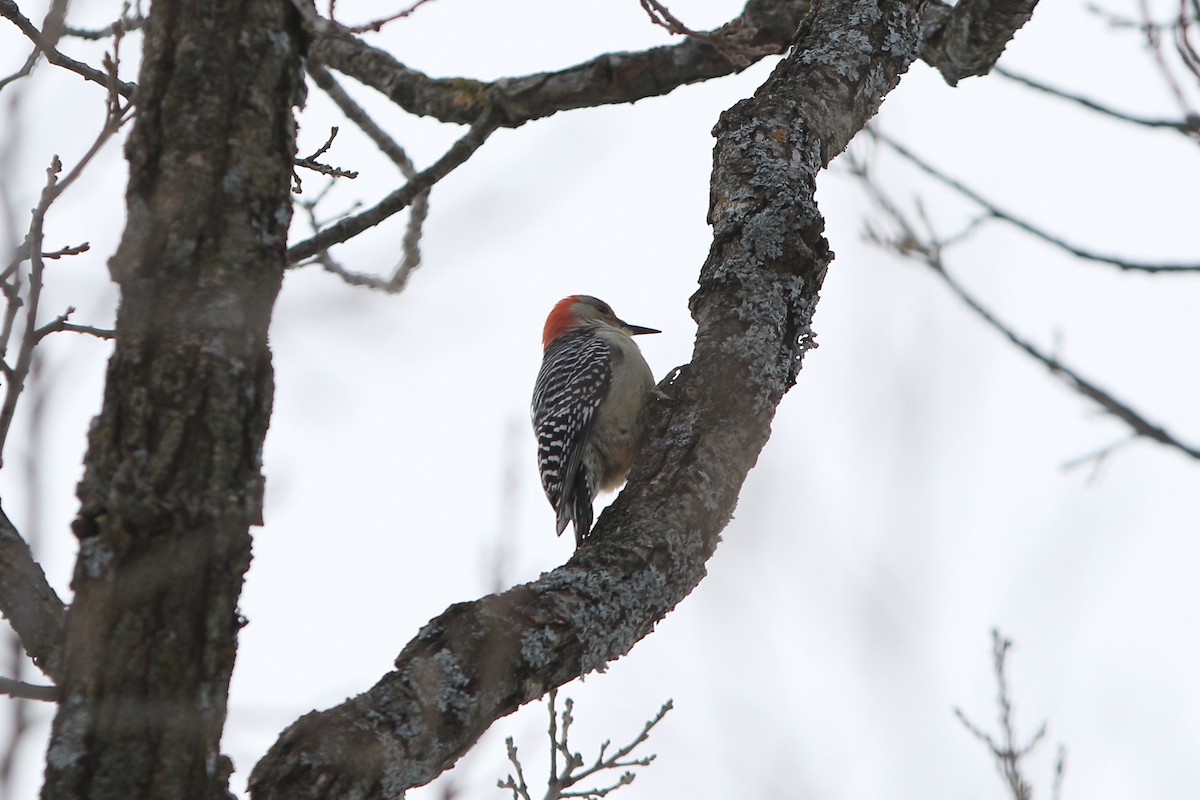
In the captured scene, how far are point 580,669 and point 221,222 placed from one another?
51.9 inches

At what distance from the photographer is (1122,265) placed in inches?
137

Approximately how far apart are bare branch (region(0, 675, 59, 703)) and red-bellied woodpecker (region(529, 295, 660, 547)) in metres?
4.90

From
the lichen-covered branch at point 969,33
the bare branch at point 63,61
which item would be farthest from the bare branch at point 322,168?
the lichen-covered branch at point 969,33

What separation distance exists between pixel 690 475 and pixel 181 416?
1.61m

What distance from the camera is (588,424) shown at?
7328 mm

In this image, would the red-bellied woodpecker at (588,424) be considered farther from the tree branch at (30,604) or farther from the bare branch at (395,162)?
the tree branch at (30,604)

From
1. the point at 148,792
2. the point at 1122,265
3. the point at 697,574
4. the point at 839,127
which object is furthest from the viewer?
the point at 839,127

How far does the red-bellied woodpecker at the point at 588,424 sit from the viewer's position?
7281 millimetres

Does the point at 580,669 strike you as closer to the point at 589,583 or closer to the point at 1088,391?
the point at 589,583

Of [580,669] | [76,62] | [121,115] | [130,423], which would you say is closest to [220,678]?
[130,423]

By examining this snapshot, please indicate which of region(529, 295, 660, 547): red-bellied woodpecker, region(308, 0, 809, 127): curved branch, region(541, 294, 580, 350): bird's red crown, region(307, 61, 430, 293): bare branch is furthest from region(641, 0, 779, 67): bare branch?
region(541, 294, 580, 350): bird's red crown

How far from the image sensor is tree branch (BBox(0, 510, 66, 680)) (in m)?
2.49

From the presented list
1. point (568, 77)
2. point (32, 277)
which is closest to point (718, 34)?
point (568, 77)

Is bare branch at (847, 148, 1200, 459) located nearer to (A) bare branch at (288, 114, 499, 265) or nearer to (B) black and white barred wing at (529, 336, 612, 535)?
(A) bare branch at (288, 114, 499, 265)
